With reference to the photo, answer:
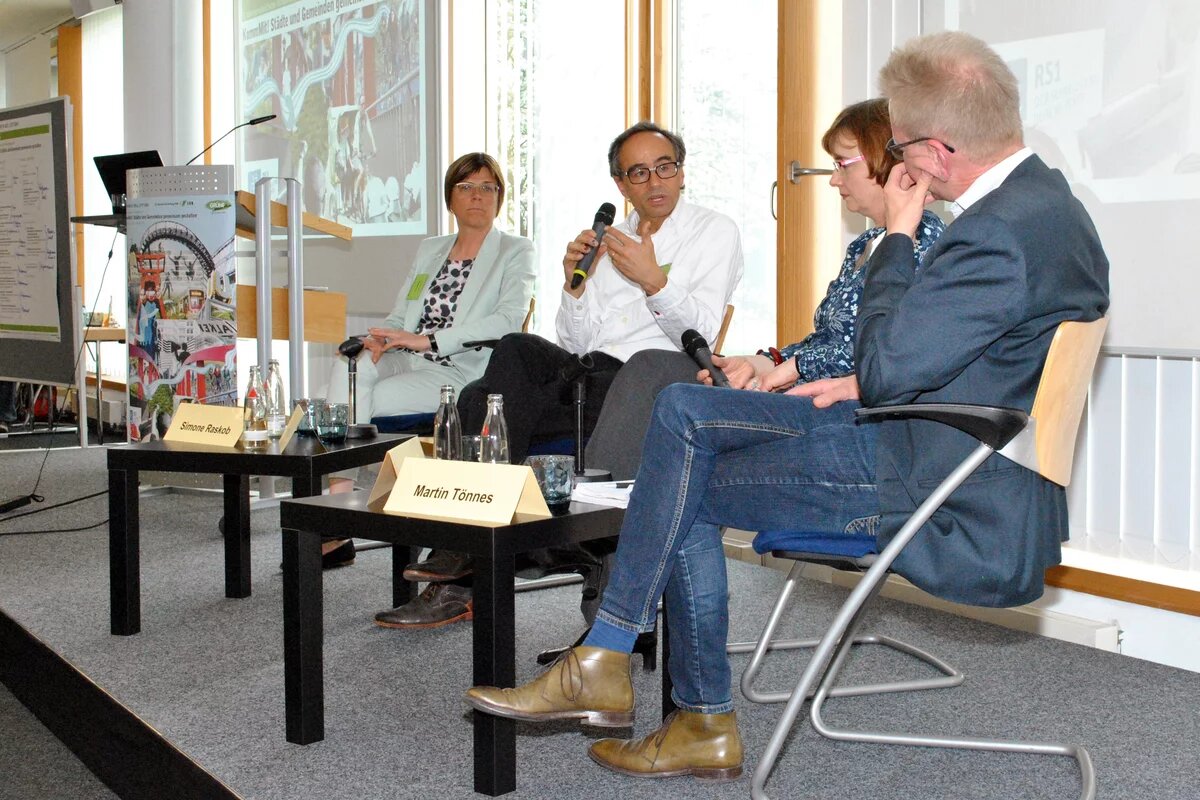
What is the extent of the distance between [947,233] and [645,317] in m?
1.57

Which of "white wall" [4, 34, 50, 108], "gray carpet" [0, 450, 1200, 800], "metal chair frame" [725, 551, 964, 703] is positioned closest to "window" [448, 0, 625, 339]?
"gray carpet" [0, 450, 1200, 800]

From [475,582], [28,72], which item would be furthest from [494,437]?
[28,72]

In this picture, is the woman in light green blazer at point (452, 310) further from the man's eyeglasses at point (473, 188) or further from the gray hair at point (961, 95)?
the gray hair at point (961, 95)

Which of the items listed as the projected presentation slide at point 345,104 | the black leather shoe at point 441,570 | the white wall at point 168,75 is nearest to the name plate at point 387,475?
the black leather shoe at point 441,570

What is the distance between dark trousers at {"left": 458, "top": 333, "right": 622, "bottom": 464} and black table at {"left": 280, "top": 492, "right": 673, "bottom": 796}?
92 cm

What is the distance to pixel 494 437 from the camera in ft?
6.43

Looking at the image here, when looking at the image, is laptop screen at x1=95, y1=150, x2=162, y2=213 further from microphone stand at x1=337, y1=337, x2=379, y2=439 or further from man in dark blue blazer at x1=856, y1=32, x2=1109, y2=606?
man in dark blue blazer at x1=856, y1=32, x2=1109, y2=606

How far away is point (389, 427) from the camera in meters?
3.46

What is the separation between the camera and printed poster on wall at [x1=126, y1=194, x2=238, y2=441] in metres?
3.93

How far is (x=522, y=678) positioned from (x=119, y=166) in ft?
9.88

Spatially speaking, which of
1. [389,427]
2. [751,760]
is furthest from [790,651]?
[389,427]

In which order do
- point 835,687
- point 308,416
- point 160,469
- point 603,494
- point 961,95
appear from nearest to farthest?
point 961,95
point 603,494
point 835,687
point 160,469
point 308,416

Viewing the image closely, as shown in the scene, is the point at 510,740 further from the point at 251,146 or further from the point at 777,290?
the point at 251,146

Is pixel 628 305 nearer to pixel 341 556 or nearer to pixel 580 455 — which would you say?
pixel 580 455
